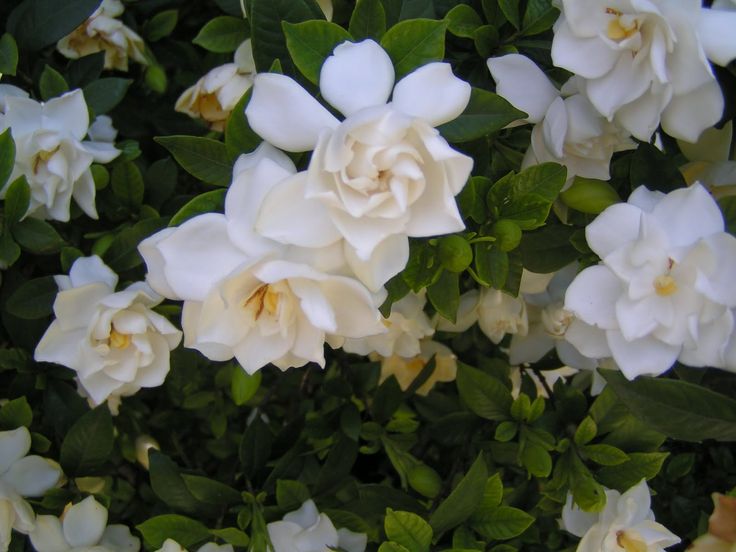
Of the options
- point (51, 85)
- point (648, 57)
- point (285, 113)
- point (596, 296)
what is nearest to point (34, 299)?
point (51, 85)

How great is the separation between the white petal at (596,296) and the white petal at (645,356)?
1.0 inches

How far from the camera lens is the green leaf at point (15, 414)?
1.35 metres

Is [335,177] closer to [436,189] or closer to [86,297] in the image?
[436,189]

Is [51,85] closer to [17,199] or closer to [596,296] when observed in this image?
[17,199]

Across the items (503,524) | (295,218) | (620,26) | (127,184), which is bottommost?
(503,524)

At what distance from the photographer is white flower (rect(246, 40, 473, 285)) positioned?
782mm

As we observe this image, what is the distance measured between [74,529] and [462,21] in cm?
98

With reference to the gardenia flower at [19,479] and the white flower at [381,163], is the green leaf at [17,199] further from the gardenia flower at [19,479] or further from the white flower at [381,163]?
the white flower at [381,163]

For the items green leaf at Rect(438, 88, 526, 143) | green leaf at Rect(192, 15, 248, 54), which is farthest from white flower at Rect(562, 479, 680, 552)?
green leaf at Rect(192, 15, 248, 54)

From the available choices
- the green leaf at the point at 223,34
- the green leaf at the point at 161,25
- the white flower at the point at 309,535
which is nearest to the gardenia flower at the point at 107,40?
the green leaf at the point at 161,25

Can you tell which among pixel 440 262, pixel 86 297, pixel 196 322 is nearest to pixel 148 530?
pixel 86 297

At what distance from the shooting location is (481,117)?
38.4 inches

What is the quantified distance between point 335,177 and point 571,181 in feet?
1.50

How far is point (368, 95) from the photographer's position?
2.82ft
